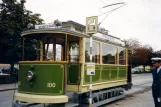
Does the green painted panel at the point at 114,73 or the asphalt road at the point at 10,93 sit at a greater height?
the green painted panel at the point at 114,73

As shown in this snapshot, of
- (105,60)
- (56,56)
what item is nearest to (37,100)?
(56,56)

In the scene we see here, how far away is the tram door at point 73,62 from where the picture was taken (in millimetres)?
10008

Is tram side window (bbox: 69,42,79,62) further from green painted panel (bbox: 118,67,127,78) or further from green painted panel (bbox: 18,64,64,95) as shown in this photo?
green painted panel (bbox: 118,67,127,78)

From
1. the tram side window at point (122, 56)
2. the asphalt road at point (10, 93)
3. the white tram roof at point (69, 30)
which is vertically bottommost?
the asphalt road at point (10, 93)

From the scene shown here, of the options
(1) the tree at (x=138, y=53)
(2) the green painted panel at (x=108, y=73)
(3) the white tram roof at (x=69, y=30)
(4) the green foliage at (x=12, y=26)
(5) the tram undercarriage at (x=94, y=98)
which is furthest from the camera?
(1) the tree at (x=138, y=53)

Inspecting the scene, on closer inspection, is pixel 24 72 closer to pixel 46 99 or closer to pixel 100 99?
pixel 46 99

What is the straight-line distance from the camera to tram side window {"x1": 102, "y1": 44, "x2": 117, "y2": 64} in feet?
39.5

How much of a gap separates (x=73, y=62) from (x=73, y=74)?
54 cm

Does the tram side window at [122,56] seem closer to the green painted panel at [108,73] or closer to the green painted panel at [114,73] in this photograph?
the green painted panel at [108,73]

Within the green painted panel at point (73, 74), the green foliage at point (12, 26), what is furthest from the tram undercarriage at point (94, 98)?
the green foliage at point (12, 26)

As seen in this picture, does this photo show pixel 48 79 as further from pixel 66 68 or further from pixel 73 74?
pixel 73 74

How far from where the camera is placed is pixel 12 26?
23.2 metres

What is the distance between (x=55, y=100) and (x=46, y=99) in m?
0.31

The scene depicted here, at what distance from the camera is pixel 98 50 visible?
11.5 metres
